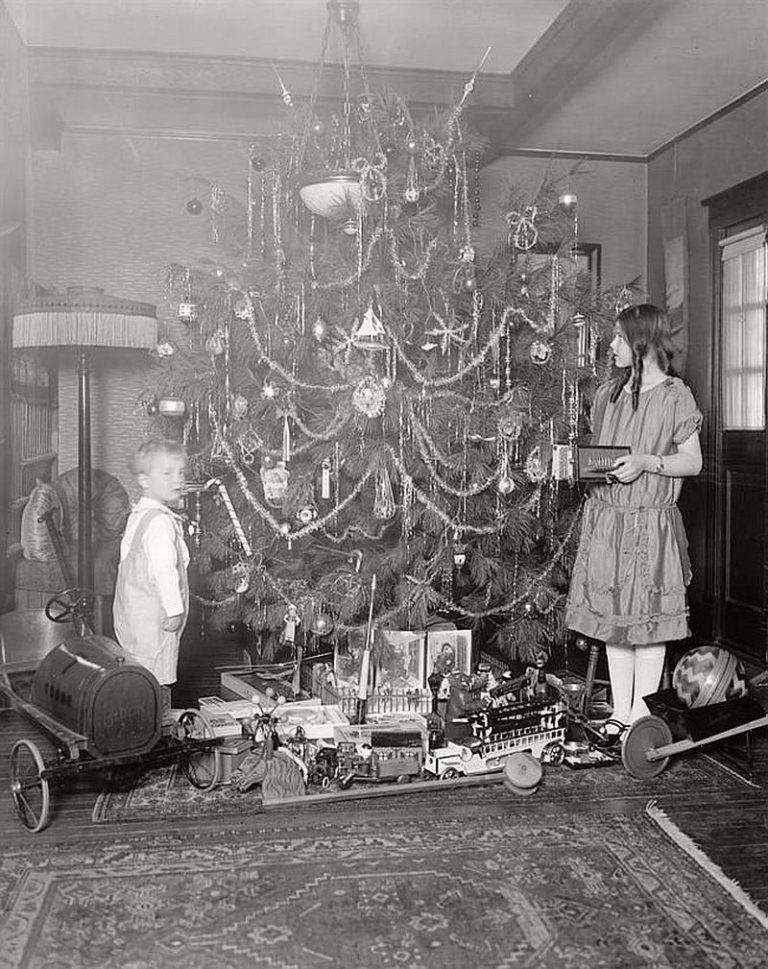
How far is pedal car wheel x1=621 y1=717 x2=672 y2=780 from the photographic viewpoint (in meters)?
→ 2.85

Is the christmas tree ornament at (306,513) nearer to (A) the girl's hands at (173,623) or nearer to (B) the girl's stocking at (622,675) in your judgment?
(A) the girl's hands at (173,623)

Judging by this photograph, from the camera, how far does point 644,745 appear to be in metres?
2.87

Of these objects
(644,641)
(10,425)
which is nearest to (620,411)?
(644,641)

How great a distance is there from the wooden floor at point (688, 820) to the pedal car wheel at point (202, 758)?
242 mm

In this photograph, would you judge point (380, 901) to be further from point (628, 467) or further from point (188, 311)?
point (188, 311)

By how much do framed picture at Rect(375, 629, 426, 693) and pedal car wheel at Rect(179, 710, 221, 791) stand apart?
0.80 m

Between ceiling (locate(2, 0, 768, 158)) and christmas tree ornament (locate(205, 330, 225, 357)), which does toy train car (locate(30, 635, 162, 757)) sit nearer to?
christmas tree ornament (locate(205, 330, 225, 357))

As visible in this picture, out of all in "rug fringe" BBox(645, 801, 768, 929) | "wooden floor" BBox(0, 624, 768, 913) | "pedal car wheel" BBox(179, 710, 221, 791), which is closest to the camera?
"rug fringe" BBox(645, 801, 768, 929)

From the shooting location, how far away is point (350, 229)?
3545 millimetres

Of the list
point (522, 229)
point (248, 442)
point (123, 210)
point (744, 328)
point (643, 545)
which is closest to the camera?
point (643, 545)

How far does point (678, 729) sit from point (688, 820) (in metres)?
0.37

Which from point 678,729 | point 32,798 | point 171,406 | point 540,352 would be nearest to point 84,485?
point 171,406

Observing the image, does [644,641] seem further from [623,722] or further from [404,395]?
[404,395]

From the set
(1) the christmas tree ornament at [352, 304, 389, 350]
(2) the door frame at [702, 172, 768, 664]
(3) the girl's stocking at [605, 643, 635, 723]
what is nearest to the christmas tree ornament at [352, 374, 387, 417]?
(1) the christmas tree ornament at [352, 304, 389, 350]
